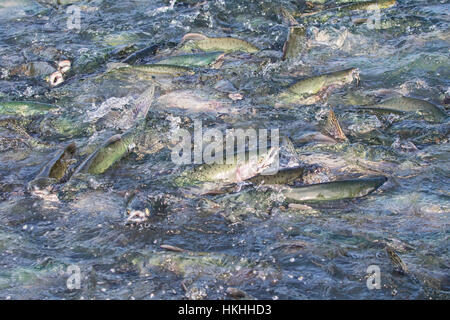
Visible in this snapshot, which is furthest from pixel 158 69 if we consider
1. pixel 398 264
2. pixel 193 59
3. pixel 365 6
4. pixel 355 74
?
pixel 398 264

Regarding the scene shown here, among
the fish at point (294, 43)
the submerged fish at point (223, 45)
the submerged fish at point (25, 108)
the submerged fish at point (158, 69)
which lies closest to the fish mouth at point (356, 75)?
the fish at point (294, 43)

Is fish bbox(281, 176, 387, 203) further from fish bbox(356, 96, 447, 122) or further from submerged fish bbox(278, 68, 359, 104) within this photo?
submerged fish bbox(278, 68, 359, 104)

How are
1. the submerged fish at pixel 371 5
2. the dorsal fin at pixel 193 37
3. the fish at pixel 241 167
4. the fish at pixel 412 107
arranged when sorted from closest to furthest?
1. the fish at pixel 241 167
2. the fish at pixel 412 107
3. the dorsal fin at pixel 193 37
4. the submerged fish at pixel 371 5

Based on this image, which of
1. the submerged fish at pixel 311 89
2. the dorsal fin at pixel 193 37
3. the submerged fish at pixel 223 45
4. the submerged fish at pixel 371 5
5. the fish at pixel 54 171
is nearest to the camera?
the fish at pixel 54 171

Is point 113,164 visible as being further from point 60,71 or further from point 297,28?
point 297,28

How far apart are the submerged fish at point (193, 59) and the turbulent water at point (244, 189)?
12 cm

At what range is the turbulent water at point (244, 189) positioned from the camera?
2.85m

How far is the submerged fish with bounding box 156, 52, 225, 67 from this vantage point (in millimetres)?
5262

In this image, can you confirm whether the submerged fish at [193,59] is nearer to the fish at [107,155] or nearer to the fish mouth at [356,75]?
the fish mouth at [356,75]

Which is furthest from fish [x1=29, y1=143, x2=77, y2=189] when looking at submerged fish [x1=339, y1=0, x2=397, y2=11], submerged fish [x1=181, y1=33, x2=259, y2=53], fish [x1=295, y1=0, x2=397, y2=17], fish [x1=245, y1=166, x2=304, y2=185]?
submerged fish [x1=339, y1=0, x2=397, y2=11]

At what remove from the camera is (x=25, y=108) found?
15.0ft

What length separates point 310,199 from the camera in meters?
3.29

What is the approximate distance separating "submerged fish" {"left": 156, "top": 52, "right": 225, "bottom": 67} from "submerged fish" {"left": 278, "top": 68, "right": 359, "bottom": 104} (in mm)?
925

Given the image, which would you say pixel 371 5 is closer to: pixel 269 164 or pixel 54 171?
pixel 269 164
